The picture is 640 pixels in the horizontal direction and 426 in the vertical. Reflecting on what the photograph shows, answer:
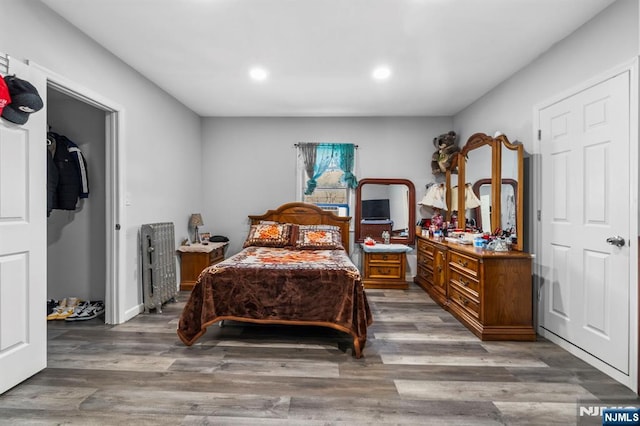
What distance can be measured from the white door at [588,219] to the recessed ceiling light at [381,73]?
149cm

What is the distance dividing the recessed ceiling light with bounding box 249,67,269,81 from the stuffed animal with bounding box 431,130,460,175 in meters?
2.72

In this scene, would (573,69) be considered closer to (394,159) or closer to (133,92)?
(394,159)

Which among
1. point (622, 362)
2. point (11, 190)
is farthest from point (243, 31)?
point (622, 362)

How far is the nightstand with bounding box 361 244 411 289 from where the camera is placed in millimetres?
4684

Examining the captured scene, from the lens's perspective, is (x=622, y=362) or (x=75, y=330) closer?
(x=622, y=362)

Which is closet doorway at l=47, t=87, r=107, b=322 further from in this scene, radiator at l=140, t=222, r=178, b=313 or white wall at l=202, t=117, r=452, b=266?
white wall at l=202, t=117, r=452, b=266

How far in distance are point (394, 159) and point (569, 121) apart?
2600 mm

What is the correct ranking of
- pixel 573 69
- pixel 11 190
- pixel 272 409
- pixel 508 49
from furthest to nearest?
pixel 508 49 < pixel 573 69 < pixel 11 190 < pixel 272 409

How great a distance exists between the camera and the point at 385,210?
5.16 meters

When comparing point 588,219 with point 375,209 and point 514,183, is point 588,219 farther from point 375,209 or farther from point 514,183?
point 375,209

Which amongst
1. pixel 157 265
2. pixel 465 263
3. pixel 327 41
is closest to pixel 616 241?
pixel 465 263

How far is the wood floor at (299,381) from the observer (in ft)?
6.06

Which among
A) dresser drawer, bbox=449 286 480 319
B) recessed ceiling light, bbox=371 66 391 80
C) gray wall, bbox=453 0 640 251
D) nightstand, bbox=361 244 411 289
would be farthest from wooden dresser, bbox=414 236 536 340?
recessed ceiling light, bbox=371 66 391 80

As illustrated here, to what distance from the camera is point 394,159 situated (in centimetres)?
512
